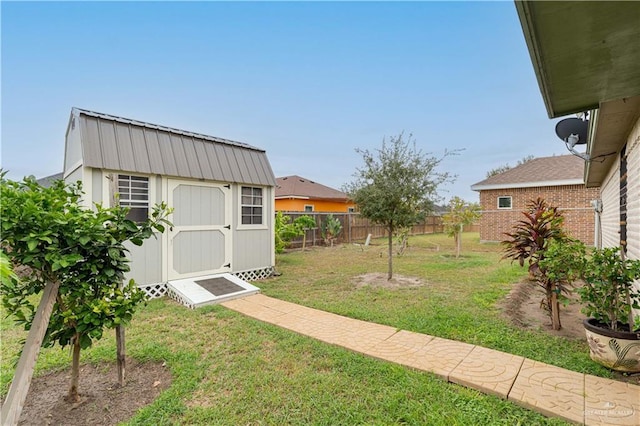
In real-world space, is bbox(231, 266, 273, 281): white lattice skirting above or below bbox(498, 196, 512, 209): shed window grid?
below

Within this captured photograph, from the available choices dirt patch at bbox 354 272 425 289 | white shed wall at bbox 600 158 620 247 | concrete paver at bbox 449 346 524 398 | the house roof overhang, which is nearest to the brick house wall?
white shed wall at bbox 600 158 620 247

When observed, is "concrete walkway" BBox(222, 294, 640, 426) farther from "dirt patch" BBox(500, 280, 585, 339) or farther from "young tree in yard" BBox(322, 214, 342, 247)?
"young tree in yard" BBox(322, 214, 342, 247)

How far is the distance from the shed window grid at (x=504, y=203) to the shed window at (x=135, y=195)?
16103mm

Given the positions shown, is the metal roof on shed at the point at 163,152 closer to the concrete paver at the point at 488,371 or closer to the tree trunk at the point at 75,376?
the tree trunk at the point at 75,376

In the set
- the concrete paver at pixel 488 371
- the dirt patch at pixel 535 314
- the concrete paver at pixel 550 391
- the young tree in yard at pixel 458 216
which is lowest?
the dirt patch at pixel 535 314

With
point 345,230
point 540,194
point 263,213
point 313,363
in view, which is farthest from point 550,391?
point 540,194

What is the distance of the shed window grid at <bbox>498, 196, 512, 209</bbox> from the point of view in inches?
597

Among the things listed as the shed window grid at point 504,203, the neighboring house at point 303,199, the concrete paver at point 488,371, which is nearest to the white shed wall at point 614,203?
the concrete paver at point 488,371

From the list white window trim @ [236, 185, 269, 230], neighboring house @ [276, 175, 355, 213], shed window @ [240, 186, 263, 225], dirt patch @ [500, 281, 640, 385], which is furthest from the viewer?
neighboring house @ [276, 175, 355, 213]

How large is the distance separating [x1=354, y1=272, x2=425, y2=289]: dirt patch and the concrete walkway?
236 cm

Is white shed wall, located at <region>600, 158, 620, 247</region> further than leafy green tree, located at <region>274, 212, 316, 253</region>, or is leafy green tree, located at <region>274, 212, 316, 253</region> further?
leafy green tree, located at <region>274, 212, 316, 253</region>

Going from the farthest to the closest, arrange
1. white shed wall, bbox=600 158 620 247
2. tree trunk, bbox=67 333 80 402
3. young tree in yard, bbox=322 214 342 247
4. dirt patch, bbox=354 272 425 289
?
young tree in yard, bbox=322 214 342 247 → dirt patch, bbox=354 272 425 289 → white shed wall, bbox=600 158 620 247 → tree trunk, bbox=67 333 80 402

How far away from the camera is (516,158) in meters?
35.8

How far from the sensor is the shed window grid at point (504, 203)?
49.8ft
